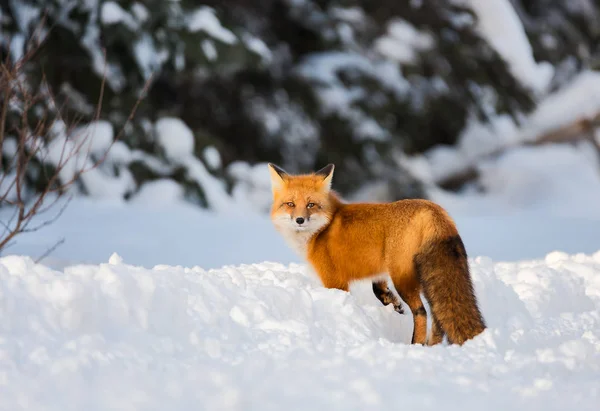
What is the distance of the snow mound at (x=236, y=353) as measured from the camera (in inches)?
136

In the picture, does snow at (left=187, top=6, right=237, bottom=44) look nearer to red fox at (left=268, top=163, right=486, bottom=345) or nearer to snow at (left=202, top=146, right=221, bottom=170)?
snow at (left=202, top=146, right=221, bottom=170)

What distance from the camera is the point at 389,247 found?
5.07m

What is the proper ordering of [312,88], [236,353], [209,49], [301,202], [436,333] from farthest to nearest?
1. [312,88]
2. [209,49]
3. [301,202]
4. [436,333]
5. [236,353]

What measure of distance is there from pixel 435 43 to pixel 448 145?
7.63 ft

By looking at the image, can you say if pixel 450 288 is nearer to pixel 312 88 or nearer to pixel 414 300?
pixel 414 300

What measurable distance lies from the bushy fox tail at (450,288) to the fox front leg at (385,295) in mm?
789

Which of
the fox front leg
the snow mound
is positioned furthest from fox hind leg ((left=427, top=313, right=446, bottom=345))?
the fox front leg

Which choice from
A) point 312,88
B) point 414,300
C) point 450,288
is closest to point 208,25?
point 312,88

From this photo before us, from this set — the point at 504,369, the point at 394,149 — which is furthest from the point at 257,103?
the point at 504,369

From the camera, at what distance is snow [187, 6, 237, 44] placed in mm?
10812

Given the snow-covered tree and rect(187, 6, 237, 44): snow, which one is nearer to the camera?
rect(187, 6, 237, 44): snow

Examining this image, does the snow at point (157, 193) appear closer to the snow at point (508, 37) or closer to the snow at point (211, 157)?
the snow at point (211, 157)

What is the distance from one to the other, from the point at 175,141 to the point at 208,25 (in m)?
1.70

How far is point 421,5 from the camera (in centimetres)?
1405
